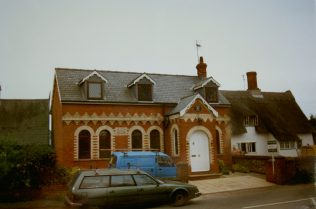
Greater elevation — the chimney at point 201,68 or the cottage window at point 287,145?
the chimney at point 201,68

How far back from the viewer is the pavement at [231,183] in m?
17.1

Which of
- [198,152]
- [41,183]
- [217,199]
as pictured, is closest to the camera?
[217,199]

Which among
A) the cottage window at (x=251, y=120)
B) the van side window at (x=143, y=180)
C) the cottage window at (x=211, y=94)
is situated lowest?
the van side window at (x=143, y=180)

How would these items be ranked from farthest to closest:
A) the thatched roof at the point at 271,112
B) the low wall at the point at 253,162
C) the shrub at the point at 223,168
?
the thatched roof at the point at 271,112
the shrub at the point at 223,168
the low wall at the point at 253,162

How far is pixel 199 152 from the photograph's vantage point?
22016 mm

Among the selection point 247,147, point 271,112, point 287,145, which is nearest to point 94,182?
point 247,147

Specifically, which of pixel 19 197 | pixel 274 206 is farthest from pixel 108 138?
pixel 274 206

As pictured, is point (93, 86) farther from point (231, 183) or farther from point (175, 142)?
point (231, 183)

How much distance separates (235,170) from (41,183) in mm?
14557

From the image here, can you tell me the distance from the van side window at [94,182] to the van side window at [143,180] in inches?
47.0

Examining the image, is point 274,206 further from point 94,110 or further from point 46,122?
point 46,122

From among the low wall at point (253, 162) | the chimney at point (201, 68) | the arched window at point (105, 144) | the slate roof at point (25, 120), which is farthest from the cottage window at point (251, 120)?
the slate roof at point (25, 120)

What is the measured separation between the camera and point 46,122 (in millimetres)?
27188

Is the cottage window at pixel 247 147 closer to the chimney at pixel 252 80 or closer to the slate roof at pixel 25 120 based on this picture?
the chimney at pixel 252 80
